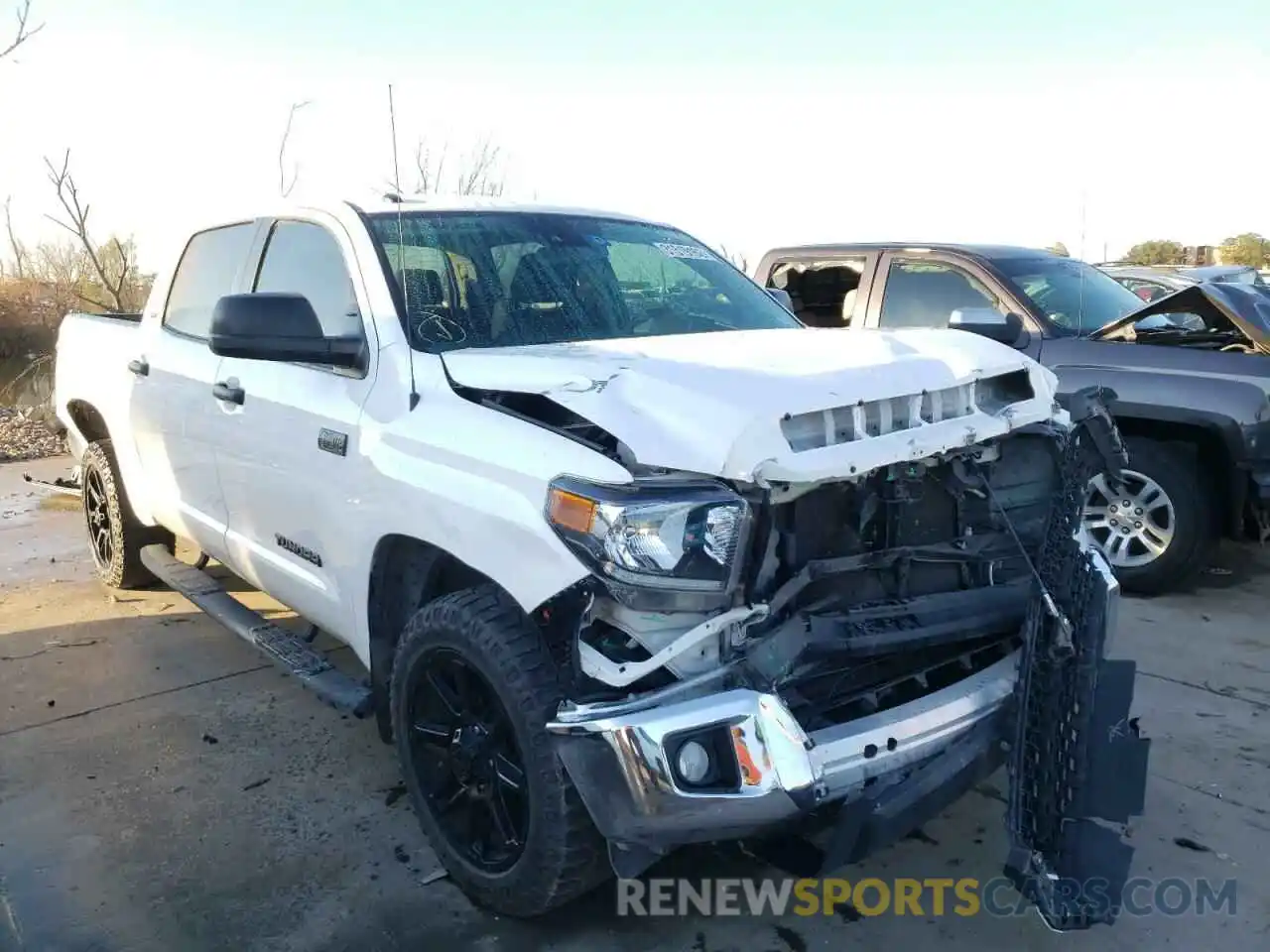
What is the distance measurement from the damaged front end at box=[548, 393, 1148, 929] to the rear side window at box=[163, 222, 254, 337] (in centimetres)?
259

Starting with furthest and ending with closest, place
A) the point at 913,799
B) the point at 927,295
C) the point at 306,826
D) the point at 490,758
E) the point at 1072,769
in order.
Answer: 1. the point at 927,295
2. the point at 306,826
3. the point at 490,758
4. the point at 1072,769
5. the point at 913,799

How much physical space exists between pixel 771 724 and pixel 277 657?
2.12 metres

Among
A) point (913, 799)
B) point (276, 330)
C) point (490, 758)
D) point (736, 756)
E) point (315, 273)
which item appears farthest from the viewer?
point (315, 273)

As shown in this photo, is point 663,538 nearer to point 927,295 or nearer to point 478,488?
point 478,488

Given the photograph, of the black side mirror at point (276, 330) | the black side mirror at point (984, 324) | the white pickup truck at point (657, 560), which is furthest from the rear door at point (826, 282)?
the black side mirror at point (276, 330)

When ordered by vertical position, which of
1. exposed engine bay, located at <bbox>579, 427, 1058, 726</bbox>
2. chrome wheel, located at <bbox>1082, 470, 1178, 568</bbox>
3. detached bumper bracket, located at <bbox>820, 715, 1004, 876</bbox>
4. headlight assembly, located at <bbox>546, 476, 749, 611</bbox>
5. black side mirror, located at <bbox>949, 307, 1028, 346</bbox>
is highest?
black side mirror, located at <bbox>949, 307, 1028, 346</bbox>

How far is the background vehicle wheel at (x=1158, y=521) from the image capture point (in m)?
5.34

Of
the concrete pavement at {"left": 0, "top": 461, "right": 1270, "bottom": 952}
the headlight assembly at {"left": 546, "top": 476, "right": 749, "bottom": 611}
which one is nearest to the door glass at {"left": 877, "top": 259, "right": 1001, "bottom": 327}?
the concrete pavement at {"left": 0, "top": 461, "right": 1270, "bottom": 952}

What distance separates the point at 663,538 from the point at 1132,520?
4085 millimetres

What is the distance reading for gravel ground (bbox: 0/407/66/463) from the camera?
980 cm

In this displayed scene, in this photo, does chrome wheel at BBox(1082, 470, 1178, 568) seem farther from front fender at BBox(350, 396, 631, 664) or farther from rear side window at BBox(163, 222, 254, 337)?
rear side window at BBox(163, 222, 254, 337)

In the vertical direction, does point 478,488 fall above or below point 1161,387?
above

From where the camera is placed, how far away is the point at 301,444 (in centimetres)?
343

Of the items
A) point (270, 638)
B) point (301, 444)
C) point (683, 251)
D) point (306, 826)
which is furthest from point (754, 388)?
point (270, 638)
